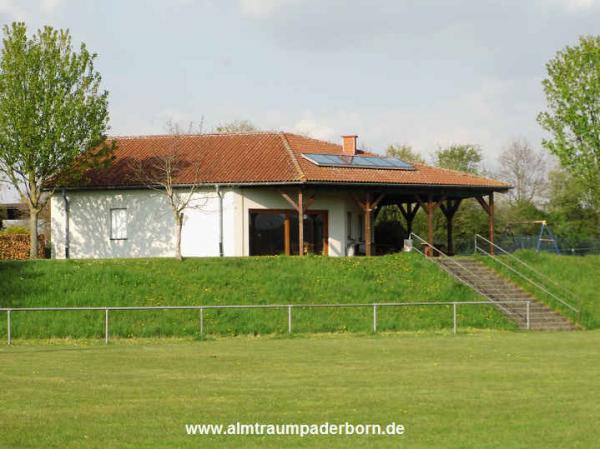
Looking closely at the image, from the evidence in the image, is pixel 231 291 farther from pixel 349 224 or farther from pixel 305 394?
pixel 305 394

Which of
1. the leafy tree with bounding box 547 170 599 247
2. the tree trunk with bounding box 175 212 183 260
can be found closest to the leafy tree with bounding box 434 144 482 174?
the leafy tree with bounding box 547 170 599 247

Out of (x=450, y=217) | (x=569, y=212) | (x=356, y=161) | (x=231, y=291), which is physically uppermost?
(x=356, y=161)

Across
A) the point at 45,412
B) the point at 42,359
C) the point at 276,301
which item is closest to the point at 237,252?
the point at 276,301

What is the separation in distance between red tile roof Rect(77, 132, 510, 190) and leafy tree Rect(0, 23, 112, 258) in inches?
107

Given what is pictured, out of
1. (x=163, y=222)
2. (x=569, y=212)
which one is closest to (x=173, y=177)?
(x=163, y=222)

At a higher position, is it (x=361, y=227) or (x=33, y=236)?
(x=361, y=227)

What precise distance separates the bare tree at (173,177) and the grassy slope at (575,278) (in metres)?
12.9

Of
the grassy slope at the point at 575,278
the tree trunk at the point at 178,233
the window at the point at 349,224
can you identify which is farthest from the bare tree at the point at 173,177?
the grassy slope at the point at 575,278

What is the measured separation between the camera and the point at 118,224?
45.8 metres

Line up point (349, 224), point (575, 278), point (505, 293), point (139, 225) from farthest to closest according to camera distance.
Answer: point (349, 224) < point (139, 225) < point (575, 278) < point (505, 293)

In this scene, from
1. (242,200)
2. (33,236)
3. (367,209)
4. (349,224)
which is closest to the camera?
(367,209)

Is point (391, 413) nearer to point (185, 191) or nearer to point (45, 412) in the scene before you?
point (45, 412)

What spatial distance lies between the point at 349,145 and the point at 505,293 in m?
12.8

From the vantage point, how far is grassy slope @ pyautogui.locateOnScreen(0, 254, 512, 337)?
3312cm
